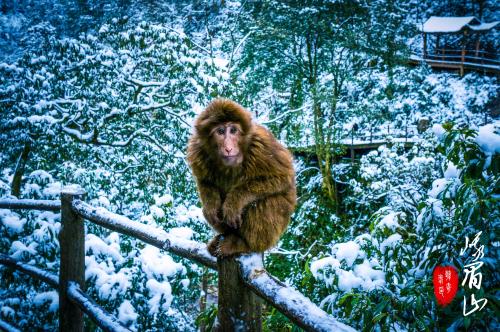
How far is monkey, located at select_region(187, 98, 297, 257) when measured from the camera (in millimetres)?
1585

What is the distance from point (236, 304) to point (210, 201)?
59 cm

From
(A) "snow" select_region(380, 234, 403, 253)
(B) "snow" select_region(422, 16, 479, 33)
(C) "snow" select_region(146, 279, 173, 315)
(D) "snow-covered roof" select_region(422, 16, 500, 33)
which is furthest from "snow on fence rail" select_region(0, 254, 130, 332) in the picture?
(B) "snow" select_region(422, 16, 479, 33)

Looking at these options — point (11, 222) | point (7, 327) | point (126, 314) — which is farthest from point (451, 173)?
point (11, 222)

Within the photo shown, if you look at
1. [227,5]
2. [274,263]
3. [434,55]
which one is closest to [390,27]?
[227,5]

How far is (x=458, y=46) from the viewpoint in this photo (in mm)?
15477

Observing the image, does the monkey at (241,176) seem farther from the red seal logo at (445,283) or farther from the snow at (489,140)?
the snow at (489,140)

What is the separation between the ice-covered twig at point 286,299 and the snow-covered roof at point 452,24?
13668 millimetres

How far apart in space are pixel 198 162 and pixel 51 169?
497 centimetres

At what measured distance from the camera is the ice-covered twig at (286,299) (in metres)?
0.86

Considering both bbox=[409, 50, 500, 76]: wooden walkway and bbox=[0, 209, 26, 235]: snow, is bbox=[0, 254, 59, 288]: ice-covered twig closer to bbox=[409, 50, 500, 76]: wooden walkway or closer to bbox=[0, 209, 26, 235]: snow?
bbox=[0, 209, 26, 235]: snow

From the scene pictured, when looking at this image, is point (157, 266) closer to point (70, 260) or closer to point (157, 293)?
point (157, 293)

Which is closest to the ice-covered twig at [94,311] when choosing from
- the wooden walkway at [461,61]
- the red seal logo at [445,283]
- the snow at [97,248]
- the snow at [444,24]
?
the snow at [97,248]

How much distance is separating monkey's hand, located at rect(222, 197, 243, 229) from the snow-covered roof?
1332 centimetres

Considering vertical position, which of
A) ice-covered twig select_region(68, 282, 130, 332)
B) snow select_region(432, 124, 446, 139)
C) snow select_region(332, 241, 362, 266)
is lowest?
snow select_region(332, 241, 362, 266)
